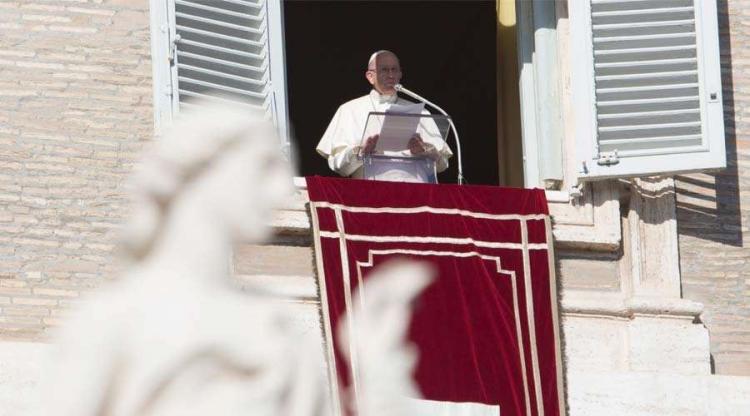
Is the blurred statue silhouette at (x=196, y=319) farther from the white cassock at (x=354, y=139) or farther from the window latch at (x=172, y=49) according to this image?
the white cassock at (x=354, y=139)

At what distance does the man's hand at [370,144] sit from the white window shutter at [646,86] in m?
0.74

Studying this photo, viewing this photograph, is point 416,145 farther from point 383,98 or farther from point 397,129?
point 383,98

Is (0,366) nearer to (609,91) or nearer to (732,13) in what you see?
(609,91)

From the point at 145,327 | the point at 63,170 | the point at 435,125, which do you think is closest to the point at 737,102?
the point at 435,125

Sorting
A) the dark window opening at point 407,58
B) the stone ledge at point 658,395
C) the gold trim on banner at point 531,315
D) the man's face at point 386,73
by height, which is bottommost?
the stone ledge at point 658,395

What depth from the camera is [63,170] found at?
→ 26.2 feet

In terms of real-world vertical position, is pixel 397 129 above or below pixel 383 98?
below

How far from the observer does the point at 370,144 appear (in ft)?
27.0

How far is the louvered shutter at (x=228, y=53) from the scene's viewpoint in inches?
321

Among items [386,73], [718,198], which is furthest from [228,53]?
[718,198]

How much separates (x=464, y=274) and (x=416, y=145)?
57cm

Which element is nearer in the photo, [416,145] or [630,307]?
[630,307]

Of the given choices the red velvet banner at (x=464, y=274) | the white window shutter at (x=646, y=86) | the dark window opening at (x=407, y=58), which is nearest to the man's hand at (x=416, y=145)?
the red velvet banner at (x=464, y=274)

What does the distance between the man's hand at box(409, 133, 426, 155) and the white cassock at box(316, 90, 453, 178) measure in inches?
0.8
